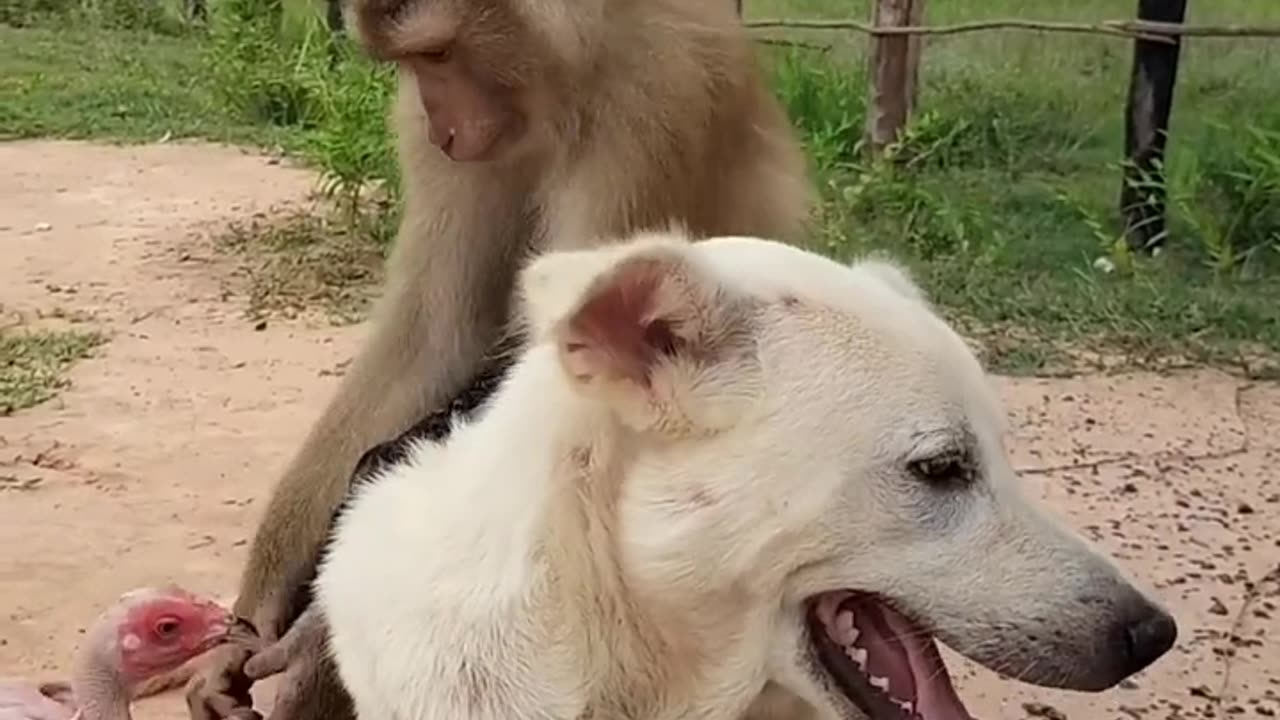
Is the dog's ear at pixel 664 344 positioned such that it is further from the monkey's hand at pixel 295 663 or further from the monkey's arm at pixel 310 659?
the monkey's hand at pixel 295 663

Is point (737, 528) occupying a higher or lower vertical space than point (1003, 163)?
higher

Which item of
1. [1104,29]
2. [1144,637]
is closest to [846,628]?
[1144,637]

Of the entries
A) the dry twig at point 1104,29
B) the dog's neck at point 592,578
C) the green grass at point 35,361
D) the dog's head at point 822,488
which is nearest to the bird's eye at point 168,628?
the dog's neck at point 592,578

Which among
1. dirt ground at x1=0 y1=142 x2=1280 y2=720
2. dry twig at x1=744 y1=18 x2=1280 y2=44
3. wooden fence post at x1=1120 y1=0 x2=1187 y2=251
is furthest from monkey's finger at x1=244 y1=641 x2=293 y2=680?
dry twig at x1=744 y1=18 x2=1280 y2=44

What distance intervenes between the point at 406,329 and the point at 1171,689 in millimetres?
1644

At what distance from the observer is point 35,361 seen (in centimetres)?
592

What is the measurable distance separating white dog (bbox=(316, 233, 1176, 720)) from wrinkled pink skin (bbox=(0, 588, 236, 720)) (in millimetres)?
1171

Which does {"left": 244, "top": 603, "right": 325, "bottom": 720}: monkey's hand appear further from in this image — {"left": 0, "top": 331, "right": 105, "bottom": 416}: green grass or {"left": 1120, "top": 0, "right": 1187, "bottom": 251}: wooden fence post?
{"left": 1120, "top": 0, "right": 1187, "bottom": 251}: wooden fence post

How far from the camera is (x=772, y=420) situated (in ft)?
7.47

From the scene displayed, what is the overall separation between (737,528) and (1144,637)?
1.67 ft

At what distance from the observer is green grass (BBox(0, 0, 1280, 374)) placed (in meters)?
6.44

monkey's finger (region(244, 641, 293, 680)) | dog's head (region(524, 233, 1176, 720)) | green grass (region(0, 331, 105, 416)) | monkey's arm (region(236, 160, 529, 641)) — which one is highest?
dog's head (region(524, 233, 1176, 720))

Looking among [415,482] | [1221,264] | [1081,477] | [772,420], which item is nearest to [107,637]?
[415,482]

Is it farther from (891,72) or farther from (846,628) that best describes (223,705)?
(891,72)
